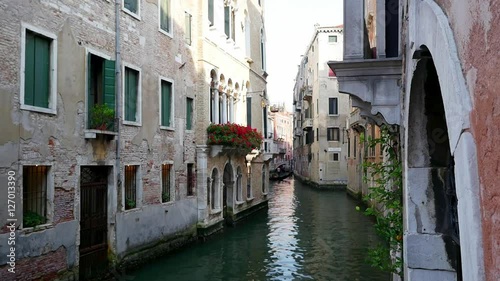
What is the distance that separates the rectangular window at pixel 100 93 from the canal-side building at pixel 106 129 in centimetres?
3

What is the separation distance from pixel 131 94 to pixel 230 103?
6.59 m

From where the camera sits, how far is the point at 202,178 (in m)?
13.8

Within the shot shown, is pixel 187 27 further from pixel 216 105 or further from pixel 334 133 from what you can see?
pixel 334 133

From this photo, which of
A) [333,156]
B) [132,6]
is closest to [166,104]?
[132,6]

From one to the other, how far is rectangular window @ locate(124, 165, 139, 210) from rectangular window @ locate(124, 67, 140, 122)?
1118mm

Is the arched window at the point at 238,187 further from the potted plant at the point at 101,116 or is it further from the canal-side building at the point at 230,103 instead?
the potted plant at the point at 101,116

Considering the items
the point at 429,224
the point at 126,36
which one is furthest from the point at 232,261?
the point at 429,224

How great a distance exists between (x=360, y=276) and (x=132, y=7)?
767 cm

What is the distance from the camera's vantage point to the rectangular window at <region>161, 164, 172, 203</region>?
470 inches

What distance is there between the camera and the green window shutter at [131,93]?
1032 centimetres

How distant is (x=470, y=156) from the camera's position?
1.54 meters

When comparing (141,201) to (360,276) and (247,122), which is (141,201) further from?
(247,122)

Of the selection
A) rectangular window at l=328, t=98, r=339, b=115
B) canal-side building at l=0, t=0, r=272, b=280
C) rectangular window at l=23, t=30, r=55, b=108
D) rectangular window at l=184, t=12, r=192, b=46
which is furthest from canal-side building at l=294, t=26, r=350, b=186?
rectangular window at l=23, t=30, r=55, b=108

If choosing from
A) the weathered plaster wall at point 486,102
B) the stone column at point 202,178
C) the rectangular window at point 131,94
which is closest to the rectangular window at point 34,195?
the rectangular window at point 131,94
